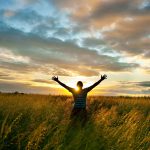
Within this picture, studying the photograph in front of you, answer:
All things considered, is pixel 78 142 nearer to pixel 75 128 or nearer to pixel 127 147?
pixel 127 147

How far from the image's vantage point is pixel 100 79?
11375 mm

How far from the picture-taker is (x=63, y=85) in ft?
37.3

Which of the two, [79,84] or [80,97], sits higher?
[79,84]

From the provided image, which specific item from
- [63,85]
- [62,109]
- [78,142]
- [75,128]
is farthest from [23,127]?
[62,109]

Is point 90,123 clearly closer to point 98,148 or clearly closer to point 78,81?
point 78,81

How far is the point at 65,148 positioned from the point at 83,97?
455 centimetres

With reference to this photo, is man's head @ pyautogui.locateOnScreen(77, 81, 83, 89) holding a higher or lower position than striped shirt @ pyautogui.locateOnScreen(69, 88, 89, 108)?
higher

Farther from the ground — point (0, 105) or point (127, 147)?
point (0, 105)

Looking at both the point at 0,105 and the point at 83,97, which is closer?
the point at 83,97

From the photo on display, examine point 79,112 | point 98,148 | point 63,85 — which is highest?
point 63,85

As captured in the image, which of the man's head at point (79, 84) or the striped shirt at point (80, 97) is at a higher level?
the man's head at point (79, 84)

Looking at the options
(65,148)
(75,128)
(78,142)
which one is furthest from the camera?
(75,128)

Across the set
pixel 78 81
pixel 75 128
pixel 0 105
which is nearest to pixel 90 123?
pixel 75 128

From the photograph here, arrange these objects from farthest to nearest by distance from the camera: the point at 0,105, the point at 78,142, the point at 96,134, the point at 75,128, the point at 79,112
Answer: the point at 0,105 < the point at 79,112 < the point at 75,128 < the point at 96,134 < the point at 78,142
